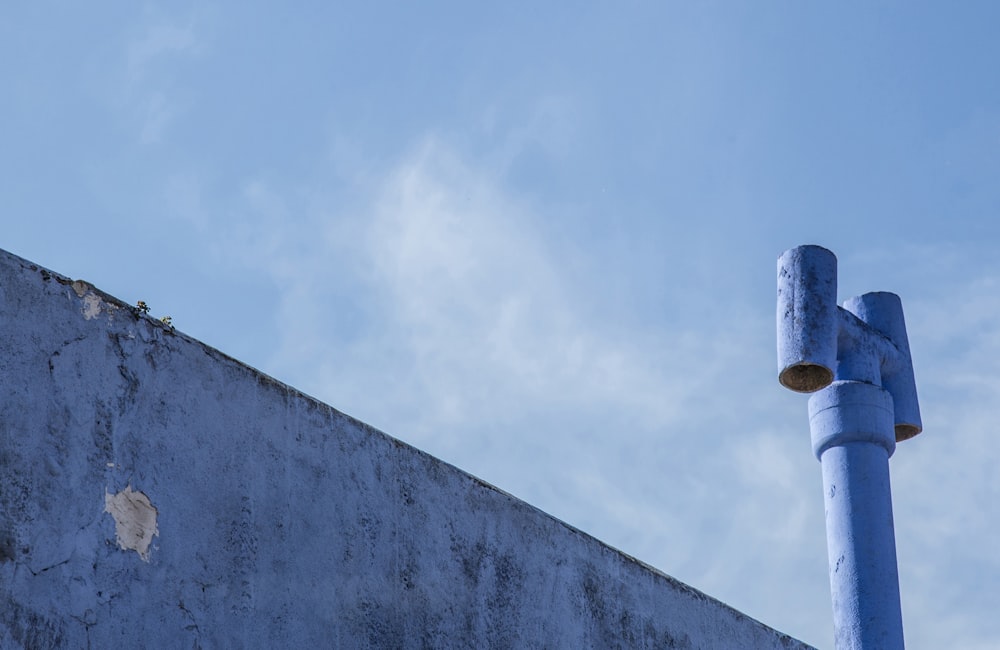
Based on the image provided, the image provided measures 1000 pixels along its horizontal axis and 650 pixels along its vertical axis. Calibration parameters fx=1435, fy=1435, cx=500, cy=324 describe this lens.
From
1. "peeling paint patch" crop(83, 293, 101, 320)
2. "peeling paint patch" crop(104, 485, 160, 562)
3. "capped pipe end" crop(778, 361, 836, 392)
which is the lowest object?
"peeling paint patch" crop(104, 485, 160, 562)

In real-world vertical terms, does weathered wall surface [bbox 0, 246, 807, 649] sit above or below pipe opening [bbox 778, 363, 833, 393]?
below

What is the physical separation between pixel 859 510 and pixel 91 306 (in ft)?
13.5

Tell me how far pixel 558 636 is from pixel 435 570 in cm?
61

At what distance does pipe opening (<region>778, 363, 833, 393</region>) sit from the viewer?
22.4 feet

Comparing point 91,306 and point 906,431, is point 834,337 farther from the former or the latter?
point 91,306

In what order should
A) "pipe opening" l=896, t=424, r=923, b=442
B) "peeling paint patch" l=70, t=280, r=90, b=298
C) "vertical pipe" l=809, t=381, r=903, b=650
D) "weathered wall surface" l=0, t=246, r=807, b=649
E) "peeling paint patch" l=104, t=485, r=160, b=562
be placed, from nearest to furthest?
"weathered wall surface" l=0, t=246, r=807, b=649 → "peeling paint patch" l=104, t=485, r=160, b=562 → "peeling paint patch" l=70, t=280, r=90, b=298 → "vertical pipe" l=809, t=381, r=903, b=650 → "pipe opening" l=896, t=424, r=923, b=442

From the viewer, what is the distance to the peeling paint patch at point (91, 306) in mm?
3779

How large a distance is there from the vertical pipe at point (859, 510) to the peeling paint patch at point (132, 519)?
3.83 meters

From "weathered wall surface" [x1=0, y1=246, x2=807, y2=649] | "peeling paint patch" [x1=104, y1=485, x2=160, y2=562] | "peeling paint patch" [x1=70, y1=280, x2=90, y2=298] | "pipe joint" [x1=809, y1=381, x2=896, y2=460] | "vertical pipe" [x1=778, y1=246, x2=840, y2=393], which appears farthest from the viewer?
"pipe joint" [x1=809, y1=381, x2=896, y2=460]

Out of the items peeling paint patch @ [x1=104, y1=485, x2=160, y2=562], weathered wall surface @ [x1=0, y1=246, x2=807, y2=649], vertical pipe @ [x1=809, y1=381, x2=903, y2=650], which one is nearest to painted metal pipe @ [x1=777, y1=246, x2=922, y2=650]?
vertical pipe @ [x1=809, y1=381, x2=903, y2=650]

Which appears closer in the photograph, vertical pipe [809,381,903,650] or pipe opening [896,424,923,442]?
vertical pipe [809,381,903,650]

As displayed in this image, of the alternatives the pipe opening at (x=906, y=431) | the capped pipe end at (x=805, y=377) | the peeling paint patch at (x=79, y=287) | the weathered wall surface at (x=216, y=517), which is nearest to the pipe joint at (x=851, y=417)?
the capped pipe end at (x=805, y=377)

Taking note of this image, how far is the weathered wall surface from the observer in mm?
3525

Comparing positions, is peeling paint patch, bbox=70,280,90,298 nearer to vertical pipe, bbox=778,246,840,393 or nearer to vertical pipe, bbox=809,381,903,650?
vertical pipe, bbox=778,246,840,393
